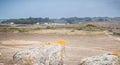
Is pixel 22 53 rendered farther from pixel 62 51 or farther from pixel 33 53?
pixel 62 51

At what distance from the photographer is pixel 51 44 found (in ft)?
48.2

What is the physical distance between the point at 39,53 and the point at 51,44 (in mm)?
1088

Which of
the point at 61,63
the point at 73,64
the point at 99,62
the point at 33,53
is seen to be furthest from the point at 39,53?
the point at 73,64

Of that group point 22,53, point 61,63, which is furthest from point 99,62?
point 22,53

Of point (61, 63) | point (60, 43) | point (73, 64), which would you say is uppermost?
point (60, 43)

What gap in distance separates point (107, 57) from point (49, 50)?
11.1ft

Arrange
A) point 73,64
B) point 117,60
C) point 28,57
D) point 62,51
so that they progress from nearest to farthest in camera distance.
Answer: point 117,60 < point 28,57 < point 62,51 < point 73,64

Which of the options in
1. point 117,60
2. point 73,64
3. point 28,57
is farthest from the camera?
point 73,64

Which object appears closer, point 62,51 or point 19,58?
point 19,58

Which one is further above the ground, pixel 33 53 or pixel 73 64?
pixel 33 53

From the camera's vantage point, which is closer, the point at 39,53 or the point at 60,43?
the point at 39,53

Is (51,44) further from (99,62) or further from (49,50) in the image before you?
(99,62)

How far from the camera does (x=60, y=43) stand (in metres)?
15.1

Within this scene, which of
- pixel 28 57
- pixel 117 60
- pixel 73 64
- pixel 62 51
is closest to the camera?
pixel 117 60
